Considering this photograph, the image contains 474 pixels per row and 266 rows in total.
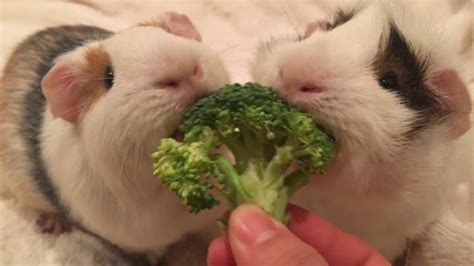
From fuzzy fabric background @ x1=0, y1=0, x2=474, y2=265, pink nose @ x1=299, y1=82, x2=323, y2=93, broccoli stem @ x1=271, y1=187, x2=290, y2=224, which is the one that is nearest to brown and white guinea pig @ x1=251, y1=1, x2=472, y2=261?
pink nose @ x1=299, y1=82, x2=323, y2=93

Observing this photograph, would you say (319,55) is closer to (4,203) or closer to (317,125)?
(317,125)

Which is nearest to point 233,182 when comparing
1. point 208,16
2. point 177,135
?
point 177,135

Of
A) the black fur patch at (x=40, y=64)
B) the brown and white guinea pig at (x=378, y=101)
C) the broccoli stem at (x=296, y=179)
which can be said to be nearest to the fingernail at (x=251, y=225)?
the broccoli stem at (x=296, y=179)

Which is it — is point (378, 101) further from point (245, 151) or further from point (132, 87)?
point (132, 87)

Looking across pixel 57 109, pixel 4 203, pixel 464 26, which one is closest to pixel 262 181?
pixel 57 109

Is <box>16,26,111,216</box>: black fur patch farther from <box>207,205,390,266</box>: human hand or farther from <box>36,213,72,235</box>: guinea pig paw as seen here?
<box>207,205,390,266</box>: human hand
